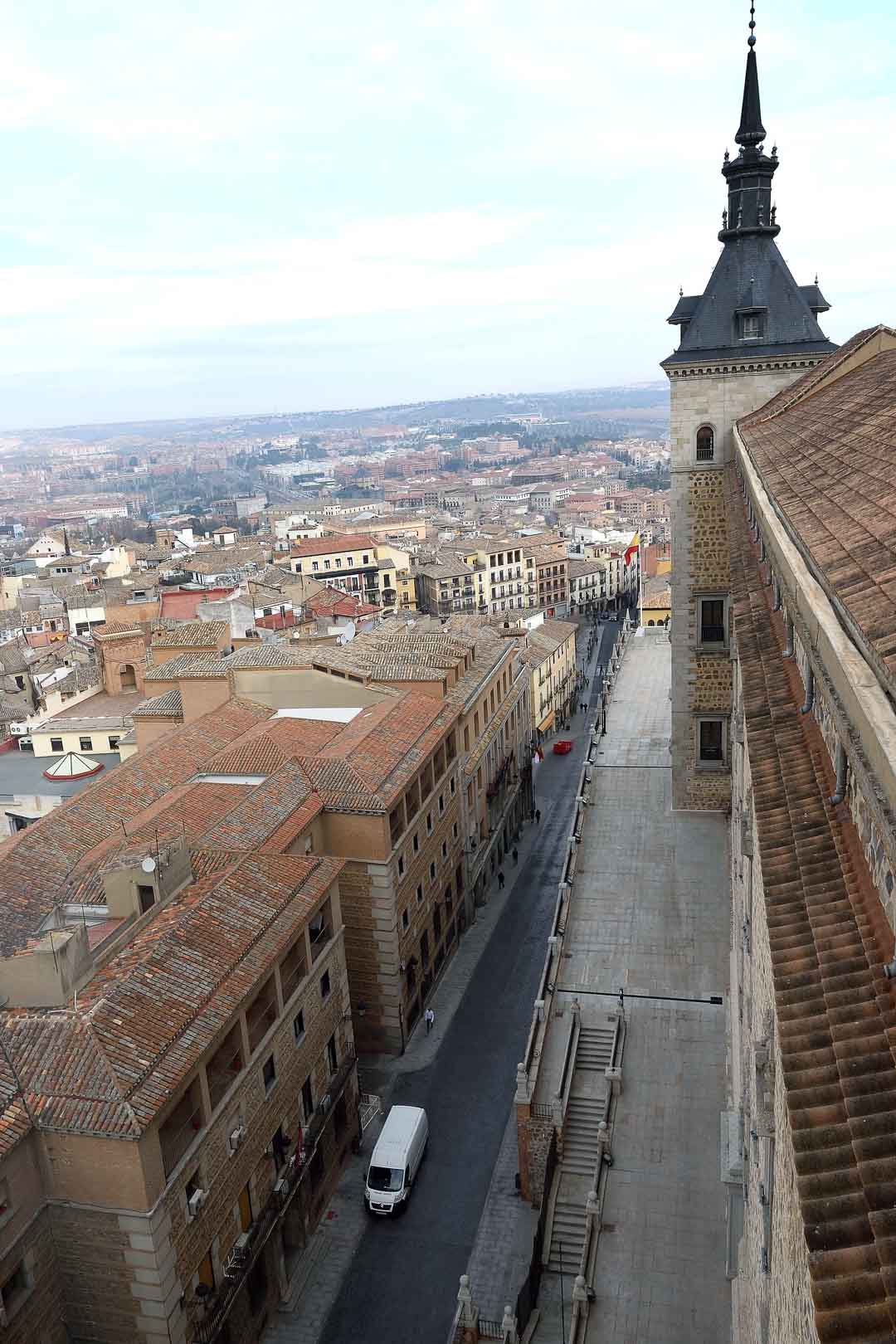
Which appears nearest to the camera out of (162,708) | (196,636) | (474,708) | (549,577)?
(162,708)

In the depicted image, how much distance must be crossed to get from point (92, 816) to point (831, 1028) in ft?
69.0

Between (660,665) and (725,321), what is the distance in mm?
22672

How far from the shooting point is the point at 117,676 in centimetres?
3969

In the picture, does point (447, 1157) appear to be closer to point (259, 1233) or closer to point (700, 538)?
point (259, 1233)

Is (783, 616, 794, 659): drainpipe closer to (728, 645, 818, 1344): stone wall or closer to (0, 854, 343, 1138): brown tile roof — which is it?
(728, 645, 818, 1344): stone wall

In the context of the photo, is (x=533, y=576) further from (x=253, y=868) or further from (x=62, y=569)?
(x=253, y=868)

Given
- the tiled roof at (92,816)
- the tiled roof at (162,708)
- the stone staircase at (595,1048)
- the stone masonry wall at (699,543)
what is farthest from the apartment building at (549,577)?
the stone staircase at (595,1048)

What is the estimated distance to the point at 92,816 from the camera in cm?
2314

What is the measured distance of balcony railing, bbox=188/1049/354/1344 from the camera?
549 inches

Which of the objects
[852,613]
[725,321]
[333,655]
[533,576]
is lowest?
[533,576]

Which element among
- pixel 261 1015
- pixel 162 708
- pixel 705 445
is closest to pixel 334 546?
pixel 162 708

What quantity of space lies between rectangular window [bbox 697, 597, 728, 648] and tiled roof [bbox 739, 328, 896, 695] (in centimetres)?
867

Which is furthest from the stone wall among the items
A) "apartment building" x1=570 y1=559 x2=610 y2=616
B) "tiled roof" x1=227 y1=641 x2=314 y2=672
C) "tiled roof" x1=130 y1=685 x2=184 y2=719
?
"apartment building" x1=570 y1=559 x2=610 y2=616

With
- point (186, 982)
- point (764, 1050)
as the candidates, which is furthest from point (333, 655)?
point (764, 1050)
